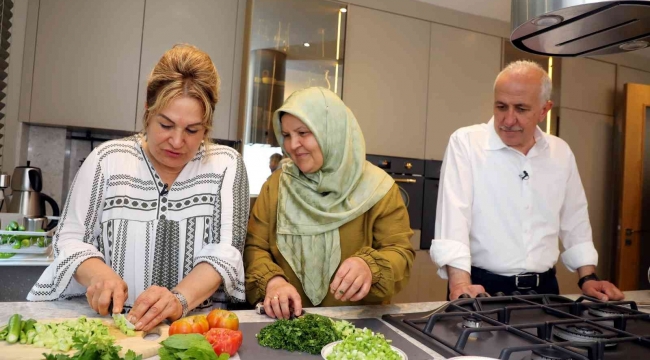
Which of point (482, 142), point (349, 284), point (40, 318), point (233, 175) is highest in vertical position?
point (482, 142)

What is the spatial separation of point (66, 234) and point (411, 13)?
2806 millimetres

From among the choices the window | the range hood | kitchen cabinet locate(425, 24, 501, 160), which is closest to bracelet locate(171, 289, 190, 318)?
the range hood

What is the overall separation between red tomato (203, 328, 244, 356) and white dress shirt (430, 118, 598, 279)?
2.92ft

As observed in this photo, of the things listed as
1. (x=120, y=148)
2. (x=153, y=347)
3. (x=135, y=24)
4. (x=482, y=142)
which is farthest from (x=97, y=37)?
(x=153, y=347)

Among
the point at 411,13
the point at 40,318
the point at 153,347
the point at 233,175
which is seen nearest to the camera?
Result: the point at 153,347

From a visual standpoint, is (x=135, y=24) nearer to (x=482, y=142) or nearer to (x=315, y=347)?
(x=482, y=142)

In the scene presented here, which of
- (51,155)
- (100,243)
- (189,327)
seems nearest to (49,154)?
(51,155)

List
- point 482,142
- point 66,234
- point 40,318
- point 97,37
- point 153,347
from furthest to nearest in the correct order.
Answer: point 97,37 → point 482,142 → point 66,234 → point 40,318 → point 153,347

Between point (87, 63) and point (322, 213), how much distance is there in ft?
6.72

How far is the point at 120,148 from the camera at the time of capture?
50.1 inches

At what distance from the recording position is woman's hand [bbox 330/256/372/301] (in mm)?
1139

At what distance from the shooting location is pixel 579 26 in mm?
1055

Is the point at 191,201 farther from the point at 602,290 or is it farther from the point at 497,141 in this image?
the point at 602,290

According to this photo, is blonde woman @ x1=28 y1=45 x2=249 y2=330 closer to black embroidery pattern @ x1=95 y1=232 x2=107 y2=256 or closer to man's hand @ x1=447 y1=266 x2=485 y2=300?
black embroidery pattern @ x1=95 y1=232 x2=107 y2=256
